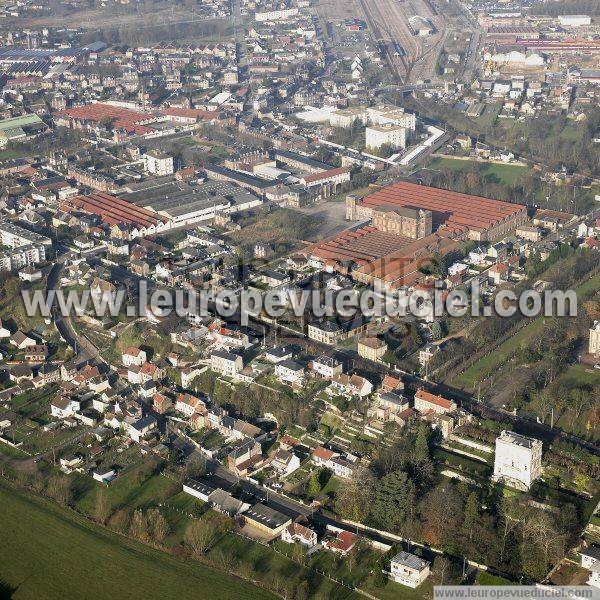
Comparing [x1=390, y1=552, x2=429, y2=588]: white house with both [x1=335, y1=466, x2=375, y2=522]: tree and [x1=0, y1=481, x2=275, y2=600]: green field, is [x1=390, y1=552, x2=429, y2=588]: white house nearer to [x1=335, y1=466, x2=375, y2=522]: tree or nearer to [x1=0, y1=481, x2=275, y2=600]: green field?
[x1=335, y1=466, x2=375, y2=522]: tree

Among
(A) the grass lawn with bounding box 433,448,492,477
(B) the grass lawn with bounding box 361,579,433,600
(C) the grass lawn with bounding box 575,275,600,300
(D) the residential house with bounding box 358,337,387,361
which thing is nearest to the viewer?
(B) the grass lawn with bounding box 361,579,433,600

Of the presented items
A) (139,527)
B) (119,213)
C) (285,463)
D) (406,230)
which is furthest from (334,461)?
(119,213)

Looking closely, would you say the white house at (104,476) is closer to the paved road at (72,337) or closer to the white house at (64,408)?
the white house at (64,408)

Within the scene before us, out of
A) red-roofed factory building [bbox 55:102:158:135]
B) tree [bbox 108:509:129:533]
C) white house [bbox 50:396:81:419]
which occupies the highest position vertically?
red-roofed factory building [bbox 55:102:158:135]

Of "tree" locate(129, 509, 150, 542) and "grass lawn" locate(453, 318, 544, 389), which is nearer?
"tree" locate(129, 509, 150, 542)

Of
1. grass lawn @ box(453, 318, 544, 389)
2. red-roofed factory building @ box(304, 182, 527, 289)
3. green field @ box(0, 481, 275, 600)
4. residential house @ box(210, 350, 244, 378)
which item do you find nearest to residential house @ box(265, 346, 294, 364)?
residential house @ box(210, 350, 244, 378)

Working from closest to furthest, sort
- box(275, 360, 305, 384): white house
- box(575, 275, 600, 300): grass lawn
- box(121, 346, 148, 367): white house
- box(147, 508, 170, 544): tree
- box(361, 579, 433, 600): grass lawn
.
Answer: box(361, 579, 433, 600): grass lawn < box(147, 508, 170, 544): tree < box(275, 360, 305, 384): white house < box(121, 346, 148, 367): white house < box(575, 275, 600, 300): grass lawn

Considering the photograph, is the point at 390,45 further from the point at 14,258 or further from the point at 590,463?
the point at 590,463
